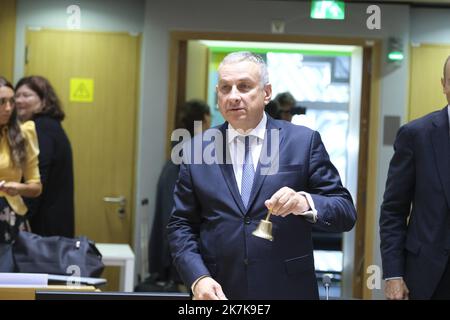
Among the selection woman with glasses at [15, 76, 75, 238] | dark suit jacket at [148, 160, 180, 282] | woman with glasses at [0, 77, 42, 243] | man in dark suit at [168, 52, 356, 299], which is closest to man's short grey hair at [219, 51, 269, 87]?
man in dark suit at [168, 52, 356, 299]

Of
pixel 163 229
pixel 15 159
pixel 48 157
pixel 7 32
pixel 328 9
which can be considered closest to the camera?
pixel 15 159

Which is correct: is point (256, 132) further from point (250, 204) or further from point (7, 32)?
point (7, 32)

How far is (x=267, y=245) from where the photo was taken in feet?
6.94

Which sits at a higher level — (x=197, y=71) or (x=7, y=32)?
(x=7, y=32)

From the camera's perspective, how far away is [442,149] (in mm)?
2539

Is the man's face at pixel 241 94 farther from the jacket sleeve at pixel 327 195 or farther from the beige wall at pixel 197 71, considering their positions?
the beige wall at pixel 197 71

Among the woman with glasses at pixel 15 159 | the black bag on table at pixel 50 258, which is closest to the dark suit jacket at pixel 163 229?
the woman with glasses at pixel 15 159

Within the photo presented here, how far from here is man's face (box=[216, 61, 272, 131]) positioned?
210 centimetres

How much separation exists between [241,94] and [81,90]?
11.5 ft

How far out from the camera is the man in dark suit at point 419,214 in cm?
251

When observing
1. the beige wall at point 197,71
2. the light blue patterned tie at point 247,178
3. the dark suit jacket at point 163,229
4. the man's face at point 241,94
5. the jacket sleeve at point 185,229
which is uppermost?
the beige wall at point 197,71

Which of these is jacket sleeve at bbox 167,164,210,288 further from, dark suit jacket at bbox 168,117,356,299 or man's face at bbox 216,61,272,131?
man's face at bbox 216,61,272,131

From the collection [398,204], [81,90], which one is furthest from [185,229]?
[81,90]
